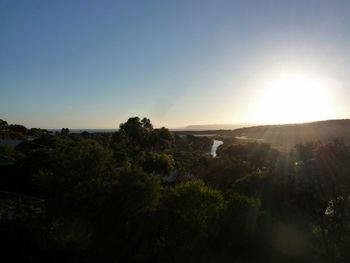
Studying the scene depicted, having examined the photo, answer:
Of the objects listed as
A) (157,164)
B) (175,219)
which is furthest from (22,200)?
(157,164)

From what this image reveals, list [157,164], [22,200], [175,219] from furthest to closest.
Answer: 1. [157,164]
2. [22,200]
3. [175,219]

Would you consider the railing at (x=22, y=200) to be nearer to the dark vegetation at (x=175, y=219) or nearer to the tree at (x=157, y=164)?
the dark vegetation at (x=175, y=219)

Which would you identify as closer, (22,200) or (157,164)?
(22,200)

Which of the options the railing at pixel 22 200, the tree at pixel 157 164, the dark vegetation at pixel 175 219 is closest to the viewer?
the dark vegetation at pixel 175 219

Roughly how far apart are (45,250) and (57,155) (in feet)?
19.0

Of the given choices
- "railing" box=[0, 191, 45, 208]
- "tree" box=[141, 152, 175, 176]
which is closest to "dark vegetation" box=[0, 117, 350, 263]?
"railing" box=[0, 191, 45, 208]

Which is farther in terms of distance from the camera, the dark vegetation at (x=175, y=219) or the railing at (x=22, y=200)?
the railing at (x=22, y=200)

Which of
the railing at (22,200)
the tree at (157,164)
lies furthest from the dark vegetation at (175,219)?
the tree at (157,164)

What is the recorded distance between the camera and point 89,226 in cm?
1956

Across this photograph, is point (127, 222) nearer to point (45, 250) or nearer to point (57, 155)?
point (45, 250)

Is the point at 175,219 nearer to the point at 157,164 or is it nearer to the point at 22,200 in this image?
the point at 22,200

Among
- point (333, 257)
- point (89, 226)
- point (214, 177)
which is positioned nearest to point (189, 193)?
point (89, 226)

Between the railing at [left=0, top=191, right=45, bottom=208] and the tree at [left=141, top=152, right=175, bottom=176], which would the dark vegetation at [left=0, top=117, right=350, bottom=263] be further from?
the tree at [left=141, top=152, right=175, bottom=176]

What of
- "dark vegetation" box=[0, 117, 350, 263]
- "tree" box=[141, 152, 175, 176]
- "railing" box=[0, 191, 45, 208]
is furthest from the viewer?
"tree" box=[141, 152, 175, 176]
